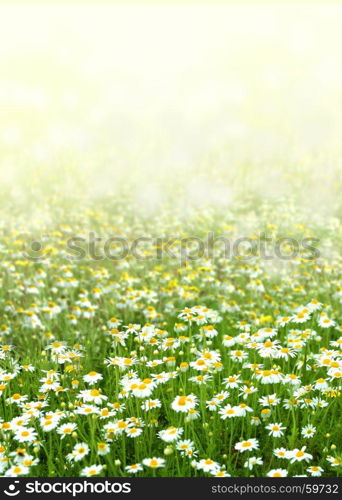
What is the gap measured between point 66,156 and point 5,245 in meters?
8.47

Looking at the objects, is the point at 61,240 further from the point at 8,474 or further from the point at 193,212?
the point at 8,474

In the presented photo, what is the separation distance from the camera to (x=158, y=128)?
701 inches

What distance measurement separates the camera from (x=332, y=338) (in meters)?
5.48

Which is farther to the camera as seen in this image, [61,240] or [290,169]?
[290,169]

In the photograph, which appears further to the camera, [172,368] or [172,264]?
[172,264]

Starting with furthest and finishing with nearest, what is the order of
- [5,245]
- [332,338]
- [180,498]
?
[5,245]
[332,338]
[180,498]

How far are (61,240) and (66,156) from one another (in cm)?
777

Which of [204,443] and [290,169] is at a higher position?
[290,169]

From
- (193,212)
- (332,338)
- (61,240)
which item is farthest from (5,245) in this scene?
(332,338)

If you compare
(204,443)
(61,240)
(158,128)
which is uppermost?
(158,128)

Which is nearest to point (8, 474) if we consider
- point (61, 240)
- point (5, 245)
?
point (5, 245)

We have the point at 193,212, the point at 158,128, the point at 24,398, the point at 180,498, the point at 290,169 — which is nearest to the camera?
the point at 180,498

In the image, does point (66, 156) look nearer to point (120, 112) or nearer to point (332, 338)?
point (120, 112)

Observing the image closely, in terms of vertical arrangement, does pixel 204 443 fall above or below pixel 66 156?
below
